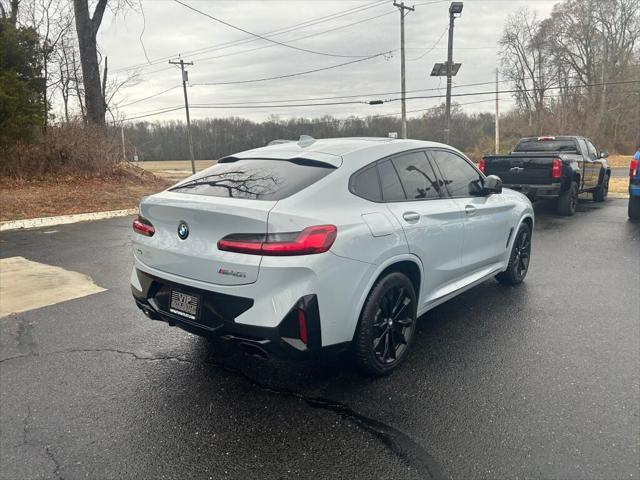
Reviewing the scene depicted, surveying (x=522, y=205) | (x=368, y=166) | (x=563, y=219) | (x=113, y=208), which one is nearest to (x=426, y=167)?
(x=368, y=166)

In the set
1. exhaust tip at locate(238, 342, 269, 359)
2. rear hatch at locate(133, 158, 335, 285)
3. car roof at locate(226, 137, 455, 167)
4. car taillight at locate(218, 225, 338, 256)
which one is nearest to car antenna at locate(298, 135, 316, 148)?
car roof at locate(226, 137, 455, 167)

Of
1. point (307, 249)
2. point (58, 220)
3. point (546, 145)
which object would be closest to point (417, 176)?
point (307, 249)

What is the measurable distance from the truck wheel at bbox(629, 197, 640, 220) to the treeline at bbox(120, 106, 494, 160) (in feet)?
144

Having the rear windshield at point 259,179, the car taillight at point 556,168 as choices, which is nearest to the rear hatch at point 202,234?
the rear windshield at point 259,179

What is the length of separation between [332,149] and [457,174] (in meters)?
1.51

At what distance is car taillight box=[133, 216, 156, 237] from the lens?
10.8 ft

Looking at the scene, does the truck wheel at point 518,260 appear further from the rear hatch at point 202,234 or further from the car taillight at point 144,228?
the car taillight at point 144,228

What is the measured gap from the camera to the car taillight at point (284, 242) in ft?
8.76

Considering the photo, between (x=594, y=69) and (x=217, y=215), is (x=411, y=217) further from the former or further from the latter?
(x=594, y=69)

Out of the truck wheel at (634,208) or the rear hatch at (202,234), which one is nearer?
the rear hatch at (202,234)

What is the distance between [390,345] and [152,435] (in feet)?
5.55

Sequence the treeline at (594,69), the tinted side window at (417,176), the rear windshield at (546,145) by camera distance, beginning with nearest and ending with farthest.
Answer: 1. the tinted side window at (417,176)
2. the rear windshield at (546,145)
3. the treeline at (594,69)

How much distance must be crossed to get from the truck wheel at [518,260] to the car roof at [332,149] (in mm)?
2072

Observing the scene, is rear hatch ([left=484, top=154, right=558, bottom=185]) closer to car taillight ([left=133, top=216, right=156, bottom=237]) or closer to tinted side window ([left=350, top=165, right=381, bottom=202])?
tinted side window ([left=350, top=165, right=381, bottom=202])
